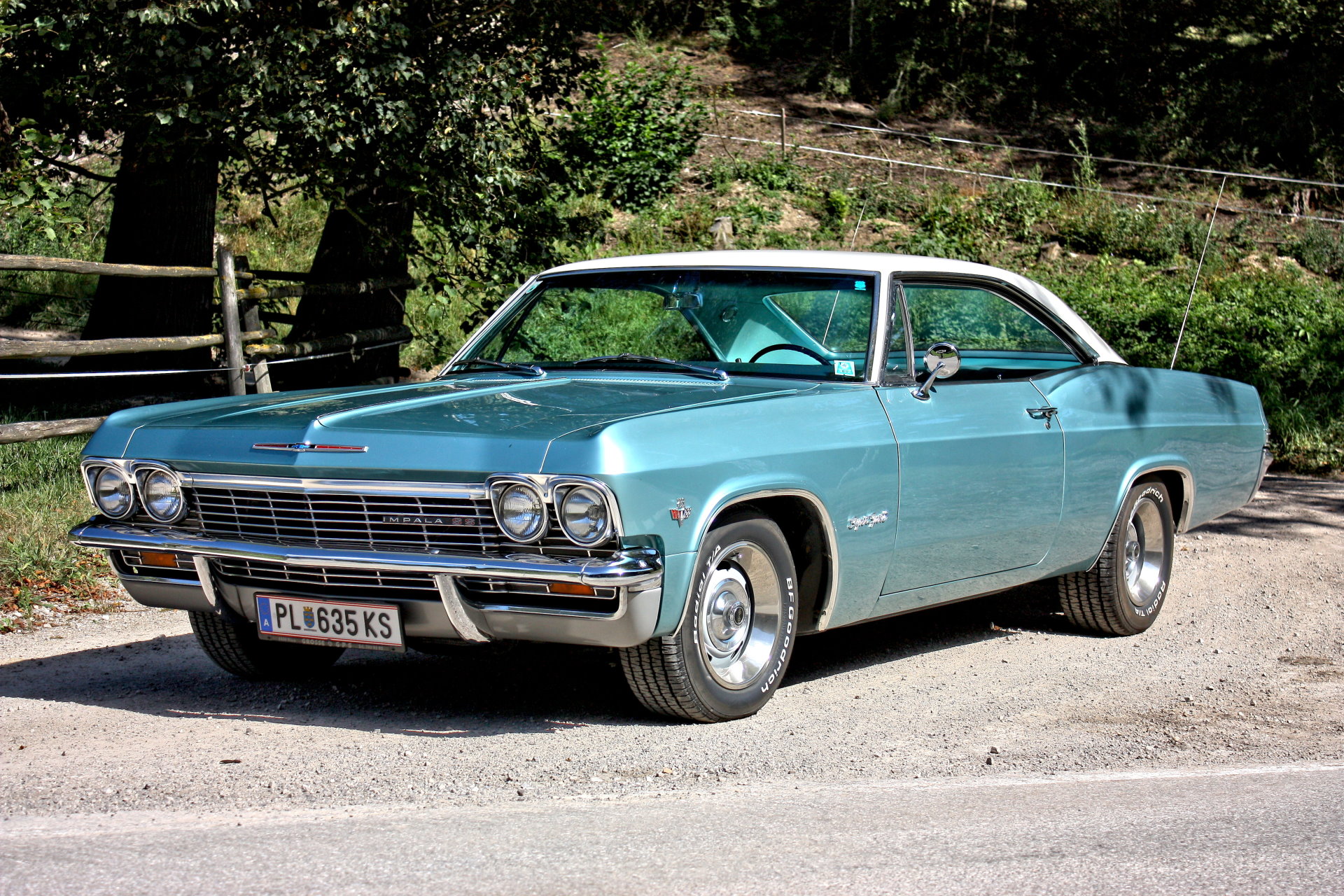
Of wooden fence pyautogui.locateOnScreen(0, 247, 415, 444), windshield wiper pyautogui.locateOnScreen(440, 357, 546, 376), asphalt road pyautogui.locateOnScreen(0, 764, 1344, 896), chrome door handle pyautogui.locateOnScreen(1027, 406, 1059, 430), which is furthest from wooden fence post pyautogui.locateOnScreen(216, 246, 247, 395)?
asphalt road pyautogui.locateOnScreen(0, 764, 1344, 896)

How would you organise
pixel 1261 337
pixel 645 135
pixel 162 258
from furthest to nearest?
pixel 645 135
pixel 1261 337
pixel 162 258

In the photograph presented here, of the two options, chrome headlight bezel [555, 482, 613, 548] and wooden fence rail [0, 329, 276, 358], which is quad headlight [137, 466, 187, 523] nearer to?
chrome headlight bezel [555, 482, 613, 548]

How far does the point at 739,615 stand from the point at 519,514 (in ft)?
3.11

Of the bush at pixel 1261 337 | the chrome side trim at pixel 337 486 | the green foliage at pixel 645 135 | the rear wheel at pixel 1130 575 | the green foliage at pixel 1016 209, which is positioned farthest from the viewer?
the green foliage at pixel 1016 209

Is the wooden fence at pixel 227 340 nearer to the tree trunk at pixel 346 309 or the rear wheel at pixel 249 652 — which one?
the tree trunk at pixel 346 309

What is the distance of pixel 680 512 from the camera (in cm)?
435

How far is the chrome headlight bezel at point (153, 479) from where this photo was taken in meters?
4.80

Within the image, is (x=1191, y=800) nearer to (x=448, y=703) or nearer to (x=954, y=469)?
(x=954, y=469)

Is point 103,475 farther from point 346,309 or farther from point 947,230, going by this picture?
point 947,230

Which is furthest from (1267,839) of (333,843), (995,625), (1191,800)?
(995,625)

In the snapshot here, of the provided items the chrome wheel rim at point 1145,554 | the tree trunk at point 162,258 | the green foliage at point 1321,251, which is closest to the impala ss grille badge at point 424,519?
the chrome wheel rim at point 1145,554

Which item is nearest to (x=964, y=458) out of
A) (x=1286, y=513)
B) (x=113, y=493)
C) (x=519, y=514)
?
(x=519, y=514)

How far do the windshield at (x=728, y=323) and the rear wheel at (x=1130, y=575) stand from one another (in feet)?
5.98

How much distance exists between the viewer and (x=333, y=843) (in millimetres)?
3490
